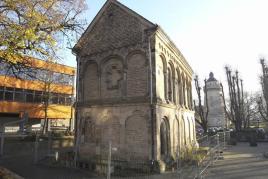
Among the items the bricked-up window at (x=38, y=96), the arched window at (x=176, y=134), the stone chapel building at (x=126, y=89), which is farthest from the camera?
the bricked-up window at (x=38, y=96)

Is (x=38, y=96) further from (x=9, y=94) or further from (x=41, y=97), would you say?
(x=9, y=94)

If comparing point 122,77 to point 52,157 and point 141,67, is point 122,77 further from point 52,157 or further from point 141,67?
point 52,157

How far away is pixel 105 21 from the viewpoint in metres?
21.1

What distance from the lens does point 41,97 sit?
140 ft

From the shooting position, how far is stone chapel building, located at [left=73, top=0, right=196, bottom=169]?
17.6 meters

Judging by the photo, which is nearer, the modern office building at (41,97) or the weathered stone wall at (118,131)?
the weathered stone wall at (118,131)

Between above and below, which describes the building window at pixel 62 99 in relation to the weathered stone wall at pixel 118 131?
above

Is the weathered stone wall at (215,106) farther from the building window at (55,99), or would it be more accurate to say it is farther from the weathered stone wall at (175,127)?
the building window at (55,99)

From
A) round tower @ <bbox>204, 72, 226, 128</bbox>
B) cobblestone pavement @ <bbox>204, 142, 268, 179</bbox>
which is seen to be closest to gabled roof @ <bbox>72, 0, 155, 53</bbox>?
cobblestone pavement @ <bbox>204, 142, 268, 179</bbox>

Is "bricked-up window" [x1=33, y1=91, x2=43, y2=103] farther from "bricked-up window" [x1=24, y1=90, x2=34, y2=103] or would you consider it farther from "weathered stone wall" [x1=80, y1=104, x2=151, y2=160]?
"weathered stone wall" [x1=80, y1=104, x2=151, y2=160]

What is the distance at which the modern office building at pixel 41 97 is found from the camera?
38.2 metres

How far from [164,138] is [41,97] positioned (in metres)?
29.4

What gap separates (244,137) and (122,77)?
30.6 meters

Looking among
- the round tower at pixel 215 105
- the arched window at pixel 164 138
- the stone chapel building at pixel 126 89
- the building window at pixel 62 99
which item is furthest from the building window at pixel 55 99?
the round tower at pixel 215 105
